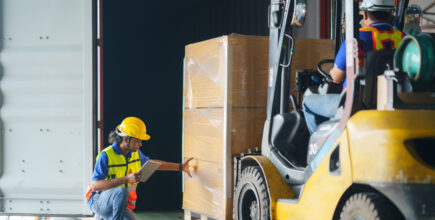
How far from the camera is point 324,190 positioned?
358 centimetres

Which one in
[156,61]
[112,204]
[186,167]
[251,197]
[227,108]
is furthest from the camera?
[156,61]

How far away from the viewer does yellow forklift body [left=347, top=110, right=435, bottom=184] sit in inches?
119

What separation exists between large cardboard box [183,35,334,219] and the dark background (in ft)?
10.1

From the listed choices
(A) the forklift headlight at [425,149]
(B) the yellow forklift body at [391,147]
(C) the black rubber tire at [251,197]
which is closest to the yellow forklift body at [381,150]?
(B) the yellow forklift body at [391,147]

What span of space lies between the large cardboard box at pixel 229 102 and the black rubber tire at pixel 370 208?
2.20 m

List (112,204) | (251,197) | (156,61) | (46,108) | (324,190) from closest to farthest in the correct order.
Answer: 1. (324,190)
2. (251,197)
3. (112,204)
4. (46,108)
5. (156,61)

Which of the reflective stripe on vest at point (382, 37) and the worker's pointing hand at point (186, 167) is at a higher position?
the reflective stripe on vest at point (382, 37)

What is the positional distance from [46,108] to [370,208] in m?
3.45

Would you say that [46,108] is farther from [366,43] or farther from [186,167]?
[366,43]

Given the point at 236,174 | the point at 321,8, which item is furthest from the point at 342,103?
the point at 321,8

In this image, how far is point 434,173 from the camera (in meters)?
3.01

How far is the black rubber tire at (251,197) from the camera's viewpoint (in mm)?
4422

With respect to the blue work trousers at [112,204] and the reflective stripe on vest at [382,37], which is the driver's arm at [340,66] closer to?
the reflective stripe on vest at [382,37]

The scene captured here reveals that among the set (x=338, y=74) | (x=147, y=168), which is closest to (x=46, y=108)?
(x=147, y=168)
